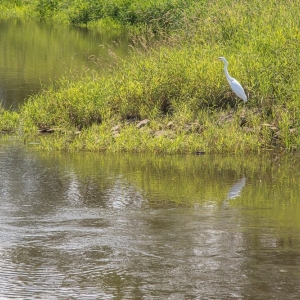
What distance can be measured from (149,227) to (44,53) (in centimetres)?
1400

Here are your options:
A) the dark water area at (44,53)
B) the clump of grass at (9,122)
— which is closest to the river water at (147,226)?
the clump of grass at (9,122)

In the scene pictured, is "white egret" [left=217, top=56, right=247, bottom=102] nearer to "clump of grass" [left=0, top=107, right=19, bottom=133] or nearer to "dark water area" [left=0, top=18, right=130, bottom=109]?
"dark water area" [left=0, top=18, right=130, bottom=109]

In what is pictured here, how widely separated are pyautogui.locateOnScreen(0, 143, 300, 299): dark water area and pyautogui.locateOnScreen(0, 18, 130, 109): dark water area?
3261mm

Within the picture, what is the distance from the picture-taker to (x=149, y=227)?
20.1 ft

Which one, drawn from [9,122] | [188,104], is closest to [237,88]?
[188,104]

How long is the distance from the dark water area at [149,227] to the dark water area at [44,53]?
10.7ft

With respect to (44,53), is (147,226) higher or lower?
lower

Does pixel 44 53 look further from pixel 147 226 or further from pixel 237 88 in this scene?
pixel 147 226

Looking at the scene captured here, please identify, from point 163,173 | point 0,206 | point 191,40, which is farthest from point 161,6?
point 0,206

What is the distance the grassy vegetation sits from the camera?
932cm

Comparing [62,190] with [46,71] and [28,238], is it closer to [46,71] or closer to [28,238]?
[28,238]

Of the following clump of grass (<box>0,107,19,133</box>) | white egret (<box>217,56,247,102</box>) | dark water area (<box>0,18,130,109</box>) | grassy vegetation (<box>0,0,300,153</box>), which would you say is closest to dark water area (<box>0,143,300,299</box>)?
grassy vegetation (<box>0,0,300,153</box>)

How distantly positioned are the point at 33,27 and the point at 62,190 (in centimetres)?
1911

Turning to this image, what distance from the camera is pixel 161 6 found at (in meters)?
22.9
